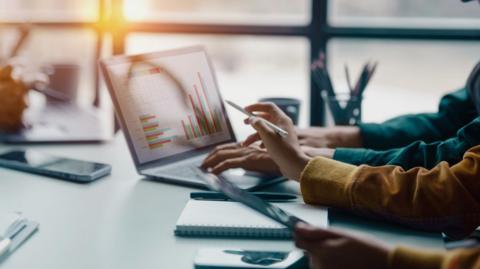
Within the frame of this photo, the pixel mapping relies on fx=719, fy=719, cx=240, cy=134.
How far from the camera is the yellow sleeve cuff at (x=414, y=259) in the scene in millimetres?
884

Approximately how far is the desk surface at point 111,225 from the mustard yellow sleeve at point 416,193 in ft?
0.10

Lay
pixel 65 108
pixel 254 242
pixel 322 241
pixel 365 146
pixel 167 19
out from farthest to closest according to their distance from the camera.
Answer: pixel 167 19 → pixel 65 108 → pixel 365 146 → pixel 254 242 → pixel 322 241

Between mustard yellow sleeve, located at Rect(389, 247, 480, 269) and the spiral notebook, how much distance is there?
26 cm

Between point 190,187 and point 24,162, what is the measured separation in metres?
0.39

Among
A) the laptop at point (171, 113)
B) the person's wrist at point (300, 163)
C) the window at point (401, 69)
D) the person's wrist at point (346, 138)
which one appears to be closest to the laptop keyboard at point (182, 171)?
the laptop at point (171, 113)

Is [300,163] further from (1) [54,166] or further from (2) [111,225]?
(1) [54,166]

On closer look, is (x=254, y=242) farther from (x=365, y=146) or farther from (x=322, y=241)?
(x=365, y=146)

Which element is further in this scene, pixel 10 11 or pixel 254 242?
pixel 10 11

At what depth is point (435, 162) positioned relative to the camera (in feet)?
4.45

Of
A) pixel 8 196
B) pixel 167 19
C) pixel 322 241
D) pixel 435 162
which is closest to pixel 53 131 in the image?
pixel 8 196

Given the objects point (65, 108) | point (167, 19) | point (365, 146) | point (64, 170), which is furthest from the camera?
point (167, 19)

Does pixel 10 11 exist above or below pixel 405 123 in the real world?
above

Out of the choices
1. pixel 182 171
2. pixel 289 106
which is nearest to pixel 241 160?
pixel 182 171

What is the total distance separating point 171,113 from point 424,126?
604 millimetres
